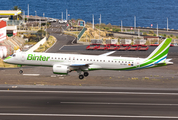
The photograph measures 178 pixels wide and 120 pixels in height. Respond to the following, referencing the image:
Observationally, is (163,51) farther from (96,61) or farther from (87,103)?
(87,103)

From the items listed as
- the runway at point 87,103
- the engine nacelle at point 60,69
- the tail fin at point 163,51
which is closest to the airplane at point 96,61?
the tail fin at point 163,51

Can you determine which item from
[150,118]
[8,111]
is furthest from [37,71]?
[150,118]

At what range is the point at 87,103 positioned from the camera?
38.2 m

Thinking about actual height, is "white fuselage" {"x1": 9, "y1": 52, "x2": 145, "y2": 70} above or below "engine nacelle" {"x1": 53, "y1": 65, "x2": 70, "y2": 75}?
above

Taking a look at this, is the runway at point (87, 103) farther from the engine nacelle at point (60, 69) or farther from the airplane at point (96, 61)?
the airplane at point (96, 61)

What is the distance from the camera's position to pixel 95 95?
42688 millimetres

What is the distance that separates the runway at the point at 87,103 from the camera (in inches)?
1321

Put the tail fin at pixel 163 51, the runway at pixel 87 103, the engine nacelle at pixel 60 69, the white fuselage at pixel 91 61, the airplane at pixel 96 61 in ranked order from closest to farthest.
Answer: the runway at pixel 87 103
the engine nacelle at pixel 60 69
the tail fin at pixel 163 51
the airplane at pixel 96 61
the white fuselage at pixel 91 61

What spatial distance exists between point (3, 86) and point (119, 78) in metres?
20.7

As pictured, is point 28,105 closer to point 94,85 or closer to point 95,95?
point 95,95

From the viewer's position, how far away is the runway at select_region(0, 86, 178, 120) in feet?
110

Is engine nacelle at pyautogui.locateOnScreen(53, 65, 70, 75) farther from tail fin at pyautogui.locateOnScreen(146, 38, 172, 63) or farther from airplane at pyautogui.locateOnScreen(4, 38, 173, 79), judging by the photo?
tail fin at pyautogui.locateOnScreen(146, 38, 172, 63)

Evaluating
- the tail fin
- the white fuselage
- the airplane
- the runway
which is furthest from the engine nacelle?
the tail fin

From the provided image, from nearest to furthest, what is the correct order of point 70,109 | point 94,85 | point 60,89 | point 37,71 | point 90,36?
point 70,109, point 60,89, point 94,85, point 37,71, point 90,36
